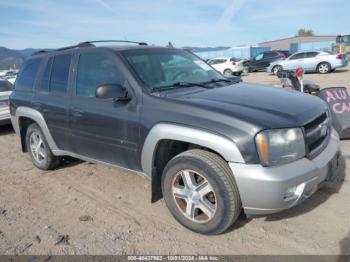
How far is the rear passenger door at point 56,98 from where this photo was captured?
4.53 meters

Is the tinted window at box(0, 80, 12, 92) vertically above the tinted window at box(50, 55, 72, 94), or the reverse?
the tinted window at box(50, 55, 72, 94)

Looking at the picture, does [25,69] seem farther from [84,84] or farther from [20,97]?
[84,84]

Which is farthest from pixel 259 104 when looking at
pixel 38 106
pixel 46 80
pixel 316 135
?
pixel 38 106

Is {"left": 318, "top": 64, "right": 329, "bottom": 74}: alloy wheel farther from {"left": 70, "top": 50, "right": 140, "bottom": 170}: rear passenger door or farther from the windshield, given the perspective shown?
{"left": 70, "top": 50, "right": 140, "bottom": 170}: rear passenger door

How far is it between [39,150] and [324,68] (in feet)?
62.1

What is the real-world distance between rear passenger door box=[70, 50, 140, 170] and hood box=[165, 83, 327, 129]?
57 cm

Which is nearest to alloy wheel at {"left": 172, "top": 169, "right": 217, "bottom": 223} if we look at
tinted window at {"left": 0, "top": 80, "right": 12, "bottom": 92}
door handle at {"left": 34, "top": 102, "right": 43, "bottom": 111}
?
door handle at {"left": 34, "top": 102, "right": 43, "bottom": 111}

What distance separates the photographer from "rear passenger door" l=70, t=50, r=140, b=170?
373cm

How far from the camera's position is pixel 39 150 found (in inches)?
216

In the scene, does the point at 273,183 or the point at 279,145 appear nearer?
the point at 273,183

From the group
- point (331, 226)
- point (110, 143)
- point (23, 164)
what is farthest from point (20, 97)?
point (331, 226)

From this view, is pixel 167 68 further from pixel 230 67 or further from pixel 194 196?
pixel 230 67

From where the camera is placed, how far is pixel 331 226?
3326mm

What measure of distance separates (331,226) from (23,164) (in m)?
4.90
